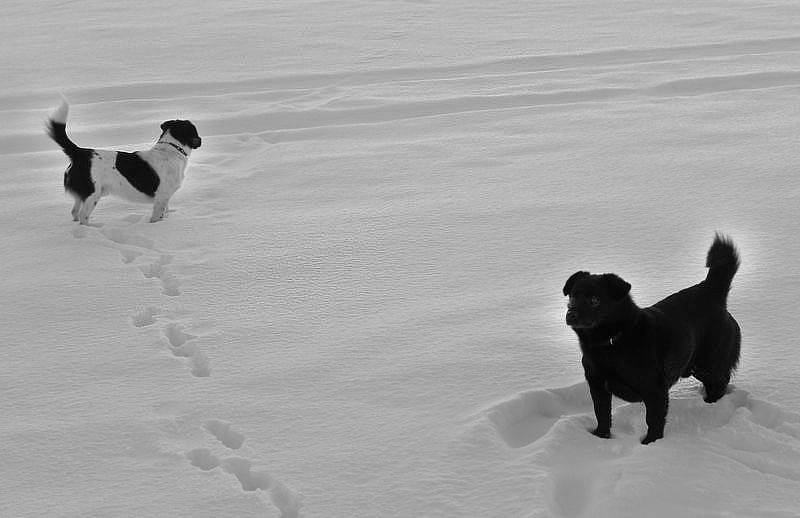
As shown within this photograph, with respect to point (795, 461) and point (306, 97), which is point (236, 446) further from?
point (306, 97)

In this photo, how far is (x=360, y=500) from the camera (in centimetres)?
300

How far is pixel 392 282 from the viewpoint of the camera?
16.0ft

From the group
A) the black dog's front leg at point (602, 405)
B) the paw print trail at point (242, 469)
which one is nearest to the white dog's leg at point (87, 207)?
the paw print trail at point (242, 469)

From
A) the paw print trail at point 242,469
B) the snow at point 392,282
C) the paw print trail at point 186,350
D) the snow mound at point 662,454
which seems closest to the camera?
the snow mound at point 662,454

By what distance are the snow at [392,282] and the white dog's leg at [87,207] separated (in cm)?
8

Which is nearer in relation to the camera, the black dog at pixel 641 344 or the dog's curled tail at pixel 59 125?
the black dog at pixel 641 344

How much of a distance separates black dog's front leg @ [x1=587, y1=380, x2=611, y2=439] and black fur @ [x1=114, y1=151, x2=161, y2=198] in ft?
12.5

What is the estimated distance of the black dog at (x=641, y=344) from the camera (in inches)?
125

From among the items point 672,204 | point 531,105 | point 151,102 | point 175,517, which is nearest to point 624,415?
point 175,517

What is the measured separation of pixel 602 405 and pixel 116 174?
157 inches

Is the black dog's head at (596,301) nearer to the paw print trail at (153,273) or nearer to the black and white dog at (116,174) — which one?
the paw print trail at (153,273)

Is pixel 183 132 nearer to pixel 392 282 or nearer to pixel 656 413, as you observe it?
pixel 392 282

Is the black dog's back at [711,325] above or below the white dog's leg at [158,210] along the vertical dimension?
above

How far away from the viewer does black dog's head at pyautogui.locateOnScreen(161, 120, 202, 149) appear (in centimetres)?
640
